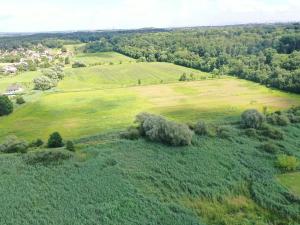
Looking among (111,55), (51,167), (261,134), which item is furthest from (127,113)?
(111,55)

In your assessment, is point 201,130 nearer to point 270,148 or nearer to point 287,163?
point 270,148

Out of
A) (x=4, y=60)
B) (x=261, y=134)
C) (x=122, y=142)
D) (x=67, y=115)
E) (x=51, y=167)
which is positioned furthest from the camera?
(x=4, y=60)

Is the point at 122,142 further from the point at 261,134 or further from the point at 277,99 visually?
the point at 277,99

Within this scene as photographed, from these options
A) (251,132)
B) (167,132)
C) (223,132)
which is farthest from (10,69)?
(251,132)

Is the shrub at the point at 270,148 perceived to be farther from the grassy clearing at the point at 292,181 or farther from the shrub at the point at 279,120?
the shrub at the point at 279,120

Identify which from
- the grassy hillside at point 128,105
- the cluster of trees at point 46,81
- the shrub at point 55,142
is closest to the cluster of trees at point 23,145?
the shrub at point 55,142

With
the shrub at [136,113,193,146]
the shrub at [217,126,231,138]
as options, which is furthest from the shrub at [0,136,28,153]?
the shrub at [217,126,231,138]

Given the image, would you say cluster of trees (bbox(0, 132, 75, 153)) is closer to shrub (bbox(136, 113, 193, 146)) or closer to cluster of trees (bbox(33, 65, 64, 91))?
shrub (bbox(136, 113, 193, 146))
